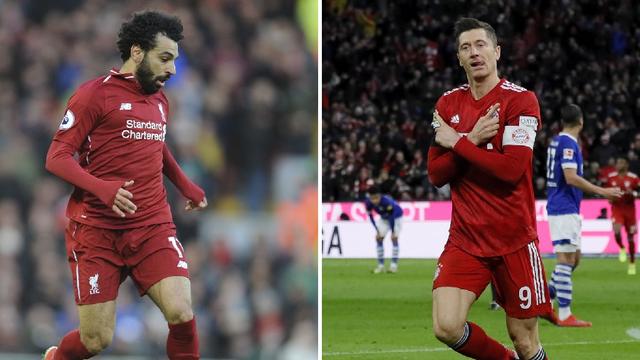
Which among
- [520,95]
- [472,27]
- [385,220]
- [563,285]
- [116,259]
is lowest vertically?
[385,220]

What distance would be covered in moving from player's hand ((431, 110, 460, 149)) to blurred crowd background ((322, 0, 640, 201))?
19130 millimetres

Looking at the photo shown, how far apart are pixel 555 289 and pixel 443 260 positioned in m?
5.22

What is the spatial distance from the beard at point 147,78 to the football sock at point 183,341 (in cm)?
140

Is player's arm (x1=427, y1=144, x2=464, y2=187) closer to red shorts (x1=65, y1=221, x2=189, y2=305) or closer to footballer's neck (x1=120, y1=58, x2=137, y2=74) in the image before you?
red shorts (x1=65, y1=221, x2=189, y2=305)

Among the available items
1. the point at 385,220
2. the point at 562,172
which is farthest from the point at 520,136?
the point at 385,220

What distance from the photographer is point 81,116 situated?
6.93 meters

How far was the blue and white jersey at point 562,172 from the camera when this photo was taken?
10641 millimetres

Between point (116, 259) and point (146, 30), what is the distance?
1.38 m

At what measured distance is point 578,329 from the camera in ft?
36.0

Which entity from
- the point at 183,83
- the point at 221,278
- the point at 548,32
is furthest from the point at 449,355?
the point at 548,32

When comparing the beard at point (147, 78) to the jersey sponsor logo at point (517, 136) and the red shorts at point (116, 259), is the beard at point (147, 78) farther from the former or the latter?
the jersey sponsor logo at point (517, 136)

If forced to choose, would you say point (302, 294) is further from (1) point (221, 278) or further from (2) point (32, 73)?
(2) point (32, 73)

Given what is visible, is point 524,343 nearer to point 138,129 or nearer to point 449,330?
point 449,330

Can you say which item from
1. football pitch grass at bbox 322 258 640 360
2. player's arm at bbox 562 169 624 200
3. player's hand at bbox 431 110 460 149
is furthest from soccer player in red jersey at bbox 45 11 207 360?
player's arm at bbox 562 169 624 200
